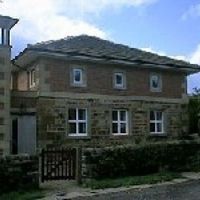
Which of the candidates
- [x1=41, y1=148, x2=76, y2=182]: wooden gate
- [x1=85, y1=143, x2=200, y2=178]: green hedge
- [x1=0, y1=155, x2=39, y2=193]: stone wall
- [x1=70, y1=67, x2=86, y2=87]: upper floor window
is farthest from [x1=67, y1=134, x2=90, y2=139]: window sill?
[x1=0, y1=155, x2=39, y2=193]: stone wall

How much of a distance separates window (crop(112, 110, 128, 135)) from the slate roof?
9.61 feet

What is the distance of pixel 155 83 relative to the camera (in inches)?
1016

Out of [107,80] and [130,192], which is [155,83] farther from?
[130,192]

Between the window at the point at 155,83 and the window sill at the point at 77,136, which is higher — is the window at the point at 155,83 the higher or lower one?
the higher one

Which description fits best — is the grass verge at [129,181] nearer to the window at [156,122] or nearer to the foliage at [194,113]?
the window at [156,122]

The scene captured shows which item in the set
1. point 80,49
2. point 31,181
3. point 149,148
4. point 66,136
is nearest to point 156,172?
point 149,148

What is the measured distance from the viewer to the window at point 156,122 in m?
25.4

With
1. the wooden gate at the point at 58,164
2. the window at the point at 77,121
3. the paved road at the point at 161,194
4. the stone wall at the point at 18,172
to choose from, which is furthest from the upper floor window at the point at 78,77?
the paved road at the point at 161,194

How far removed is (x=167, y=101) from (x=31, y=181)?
544 inches

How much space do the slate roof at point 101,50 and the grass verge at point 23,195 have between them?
9.66 meters

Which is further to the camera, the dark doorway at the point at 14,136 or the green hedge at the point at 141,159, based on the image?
the dark doorway at the point at 14,136

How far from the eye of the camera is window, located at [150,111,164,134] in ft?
83.4

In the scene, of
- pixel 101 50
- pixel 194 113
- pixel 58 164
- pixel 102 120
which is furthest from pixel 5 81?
pixel 194 113

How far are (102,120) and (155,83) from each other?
4407 mm
